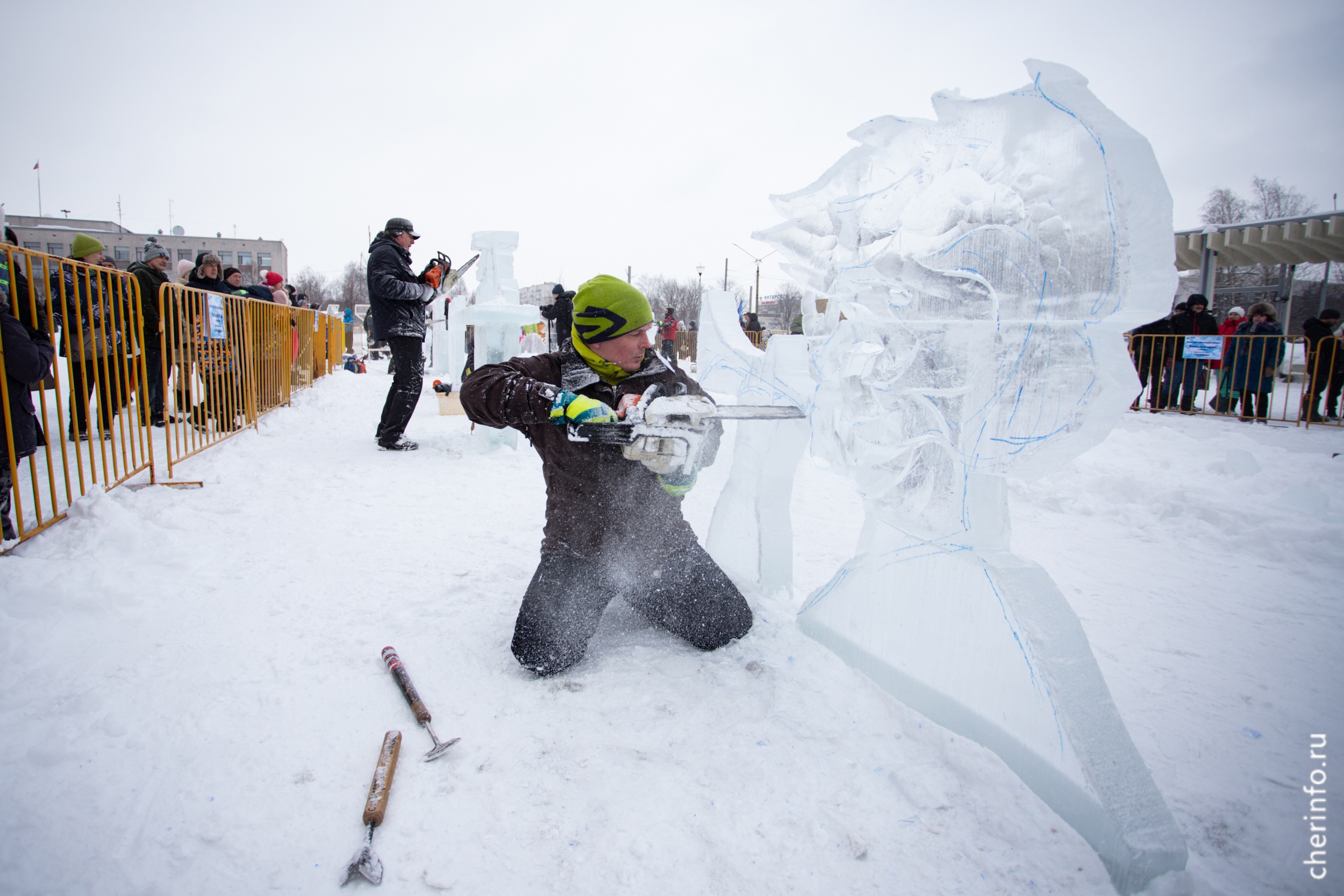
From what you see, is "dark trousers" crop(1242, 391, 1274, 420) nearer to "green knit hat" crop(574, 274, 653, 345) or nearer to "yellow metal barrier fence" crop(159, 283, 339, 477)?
"green knit hat" crop(574, 274, 653, 345)

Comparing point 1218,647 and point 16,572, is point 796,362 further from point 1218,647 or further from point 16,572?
point 16,572

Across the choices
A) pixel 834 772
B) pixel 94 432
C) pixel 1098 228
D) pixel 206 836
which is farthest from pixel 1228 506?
pixel 94 432

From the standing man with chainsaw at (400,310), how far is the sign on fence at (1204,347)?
9100 mm

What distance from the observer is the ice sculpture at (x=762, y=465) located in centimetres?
262

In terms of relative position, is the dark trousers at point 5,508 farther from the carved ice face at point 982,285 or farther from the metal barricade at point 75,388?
the carved ice face at point 982,285

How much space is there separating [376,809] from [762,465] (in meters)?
1.84

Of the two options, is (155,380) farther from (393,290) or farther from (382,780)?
(382,780)

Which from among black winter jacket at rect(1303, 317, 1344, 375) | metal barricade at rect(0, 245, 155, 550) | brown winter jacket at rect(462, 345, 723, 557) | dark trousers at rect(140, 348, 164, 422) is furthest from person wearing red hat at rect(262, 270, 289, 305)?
black winter jacket at rect(1303, 317, 1344, 375)

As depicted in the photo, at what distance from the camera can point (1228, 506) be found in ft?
11.9

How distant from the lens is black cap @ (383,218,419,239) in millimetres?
4988

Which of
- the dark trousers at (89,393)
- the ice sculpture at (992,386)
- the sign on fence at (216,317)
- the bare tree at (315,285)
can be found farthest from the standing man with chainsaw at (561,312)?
the bare tree at (315,285)

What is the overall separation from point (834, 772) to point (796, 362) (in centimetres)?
161

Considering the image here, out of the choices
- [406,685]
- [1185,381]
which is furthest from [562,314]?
[1185,381]

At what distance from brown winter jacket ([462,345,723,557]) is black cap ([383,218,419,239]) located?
3.47m
